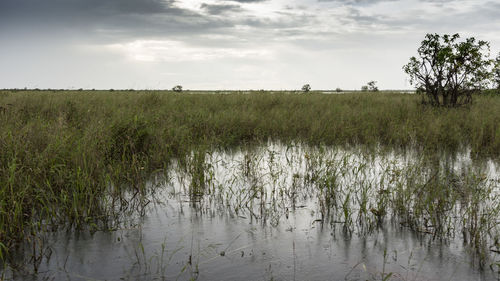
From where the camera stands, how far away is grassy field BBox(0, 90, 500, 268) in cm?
353

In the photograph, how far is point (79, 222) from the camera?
3381mm

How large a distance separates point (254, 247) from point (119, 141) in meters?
4.15

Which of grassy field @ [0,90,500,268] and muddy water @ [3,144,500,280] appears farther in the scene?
grassy field @ [0,90,500,268]

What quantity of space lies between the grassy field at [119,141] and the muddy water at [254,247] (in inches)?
17.0

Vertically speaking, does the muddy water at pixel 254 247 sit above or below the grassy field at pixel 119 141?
below

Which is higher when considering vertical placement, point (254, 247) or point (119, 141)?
point (119, 141)

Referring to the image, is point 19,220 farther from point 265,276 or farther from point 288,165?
point 288,165

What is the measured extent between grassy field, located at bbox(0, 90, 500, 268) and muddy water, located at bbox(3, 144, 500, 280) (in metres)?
0.43

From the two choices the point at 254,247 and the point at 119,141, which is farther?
the point at 119,141

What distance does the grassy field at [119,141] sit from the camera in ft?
11.6

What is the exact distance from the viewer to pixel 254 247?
9.96 feet

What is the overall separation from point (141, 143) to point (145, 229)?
3.33m

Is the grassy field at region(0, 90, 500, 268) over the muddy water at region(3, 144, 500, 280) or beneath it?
over

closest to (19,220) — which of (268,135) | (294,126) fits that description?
(268,135)
